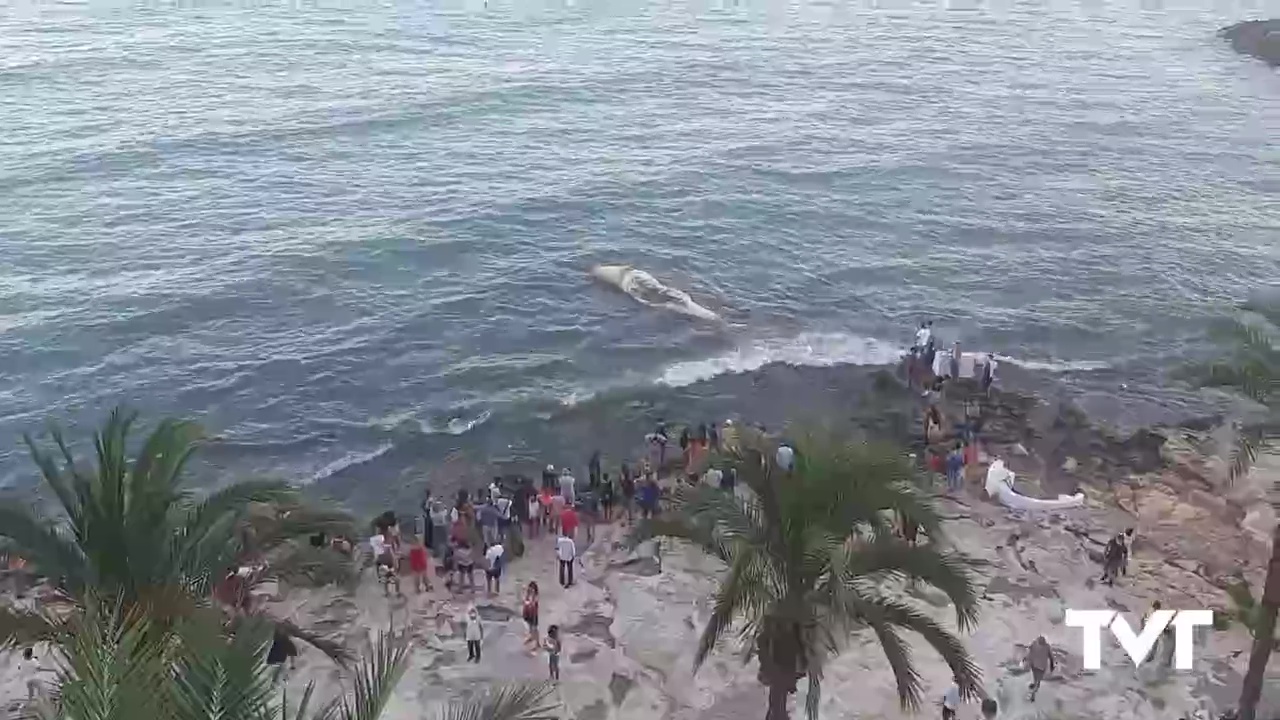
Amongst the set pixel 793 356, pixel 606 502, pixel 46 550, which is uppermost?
pixel 46 550

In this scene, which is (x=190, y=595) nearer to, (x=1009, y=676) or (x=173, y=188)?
(x=1009, y=676)

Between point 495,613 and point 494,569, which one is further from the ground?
point 494,569

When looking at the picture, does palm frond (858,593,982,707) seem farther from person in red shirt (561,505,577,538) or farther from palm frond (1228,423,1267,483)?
person in red shirt (561,505,577,538)

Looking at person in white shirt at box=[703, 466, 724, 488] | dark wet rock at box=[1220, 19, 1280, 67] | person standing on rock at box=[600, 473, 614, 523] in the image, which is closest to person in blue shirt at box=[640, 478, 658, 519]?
person standing on rock at box=[600, 473, 614, 523]

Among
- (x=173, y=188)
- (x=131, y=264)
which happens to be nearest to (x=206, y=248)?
(x=131, y=264)

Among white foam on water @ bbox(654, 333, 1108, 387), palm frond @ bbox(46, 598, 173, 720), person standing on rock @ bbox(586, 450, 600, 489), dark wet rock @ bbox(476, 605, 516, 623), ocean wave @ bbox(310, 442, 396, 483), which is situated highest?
palm frond @ bbox(46, 598, 173, 720)

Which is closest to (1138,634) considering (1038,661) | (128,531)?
(1038,661)

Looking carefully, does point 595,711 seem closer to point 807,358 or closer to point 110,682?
point 110,682
